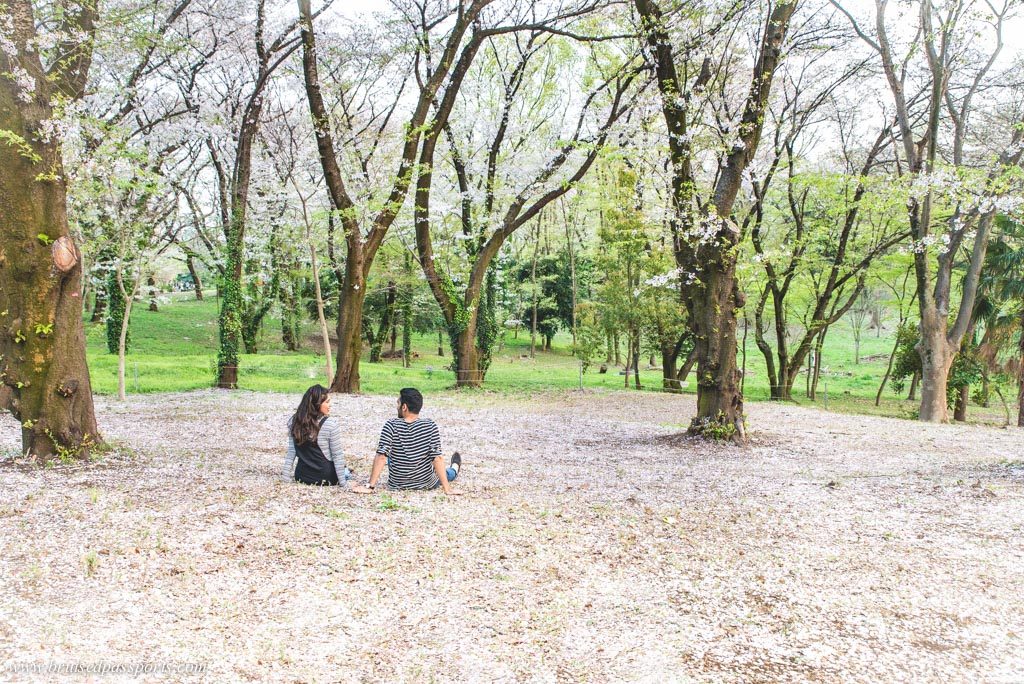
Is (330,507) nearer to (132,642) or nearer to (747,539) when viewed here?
(132,642)

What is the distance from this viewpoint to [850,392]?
97.0ft

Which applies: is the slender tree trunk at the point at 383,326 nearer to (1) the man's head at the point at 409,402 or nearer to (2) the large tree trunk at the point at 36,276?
(2) the large tree trunk at the point at 36,276

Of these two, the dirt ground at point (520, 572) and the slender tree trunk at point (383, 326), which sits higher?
the slender tree trunk at point (383, 326)

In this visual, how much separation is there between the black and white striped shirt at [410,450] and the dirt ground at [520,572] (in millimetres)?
296

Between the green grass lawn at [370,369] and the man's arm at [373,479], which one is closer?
the man's arm at [373,479]

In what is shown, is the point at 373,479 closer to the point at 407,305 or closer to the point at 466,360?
the point at 466,360

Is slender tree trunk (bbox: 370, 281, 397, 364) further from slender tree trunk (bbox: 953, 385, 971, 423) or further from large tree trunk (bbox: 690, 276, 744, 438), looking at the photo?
slender tree trunk (bbox: 953, 385, 971, 423)

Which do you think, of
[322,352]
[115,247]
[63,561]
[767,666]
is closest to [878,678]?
[767,666]

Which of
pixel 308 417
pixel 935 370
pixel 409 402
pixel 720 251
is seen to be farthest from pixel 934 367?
pixel 308 417

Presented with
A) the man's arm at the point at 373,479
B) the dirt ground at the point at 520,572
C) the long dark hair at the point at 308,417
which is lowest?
the dirt ground at the point at 520,572

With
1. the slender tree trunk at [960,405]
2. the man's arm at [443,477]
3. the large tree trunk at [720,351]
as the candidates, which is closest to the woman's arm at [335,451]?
the man's arm at [443,477]

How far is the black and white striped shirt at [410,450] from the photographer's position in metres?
6.84

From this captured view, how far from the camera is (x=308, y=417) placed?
680 centimetres

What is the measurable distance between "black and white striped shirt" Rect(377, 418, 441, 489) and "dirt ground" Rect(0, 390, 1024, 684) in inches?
11.7
